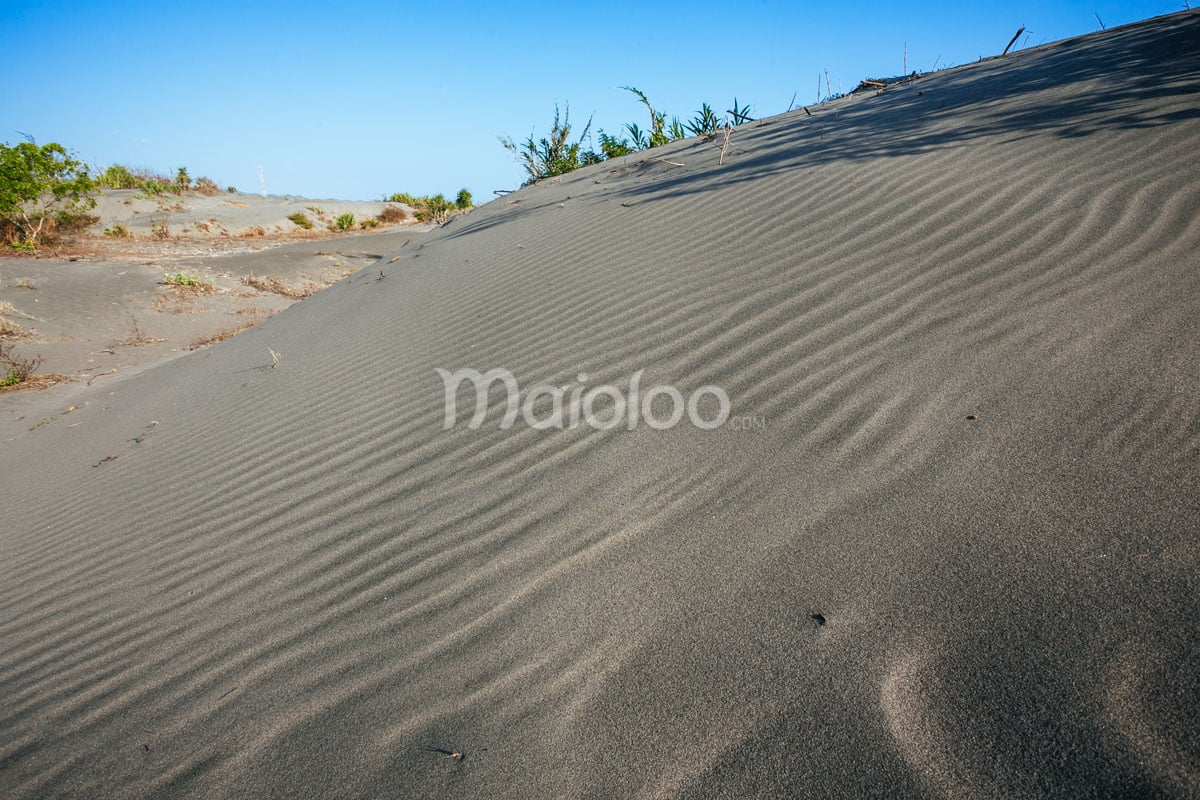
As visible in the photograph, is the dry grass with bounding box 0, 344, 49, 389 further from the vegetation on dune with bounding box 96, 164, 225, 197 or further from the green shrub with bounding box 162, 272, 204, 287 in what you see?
the vegetation on dune with bounding box 96, 164, 225, 197

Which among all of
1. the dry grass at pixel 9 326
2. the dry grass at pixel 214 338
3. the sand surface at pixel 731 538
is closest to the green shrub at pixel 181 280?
the dry grass at pixel 214 338

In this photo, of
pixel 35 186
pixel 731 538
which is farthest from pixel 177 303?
pixel 731 538

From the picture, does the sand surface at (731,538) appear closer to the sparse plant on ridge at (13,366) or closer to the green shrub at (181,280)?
the sparse plant on ridge at (13,366)

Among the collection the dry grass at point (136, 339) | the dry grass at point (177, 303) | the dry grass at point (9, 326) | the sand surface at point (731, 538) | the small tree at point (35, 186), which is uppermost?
the small tree at point (35, 186)

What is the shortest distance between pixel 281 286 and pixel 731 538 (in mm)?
11308

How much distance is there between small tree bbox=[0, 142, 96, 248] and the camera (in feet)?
38.5

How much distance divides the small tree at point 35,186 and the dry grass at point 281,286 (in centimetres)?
433

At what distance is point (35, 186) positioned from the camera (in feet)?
39.9

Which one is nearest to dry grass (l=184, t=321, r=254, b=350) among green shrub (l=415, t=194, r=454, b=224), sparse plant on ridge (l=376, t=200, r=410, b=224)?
green shrub (l=415, t=194, r=454, b=224)

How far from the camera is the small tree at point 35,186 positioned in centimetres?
1175

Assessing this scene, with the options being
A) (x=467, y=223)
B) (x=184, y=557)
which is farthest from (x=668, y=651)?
(x=467, y=223)

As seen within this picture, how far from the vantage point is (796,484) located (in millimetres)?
2219

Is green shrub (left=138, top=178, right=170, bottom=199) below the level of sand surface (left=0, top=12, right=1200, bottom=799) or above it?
above

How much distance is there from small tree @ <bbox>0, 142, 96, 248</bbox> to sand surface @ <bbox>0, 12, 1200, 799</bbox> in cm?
1056
